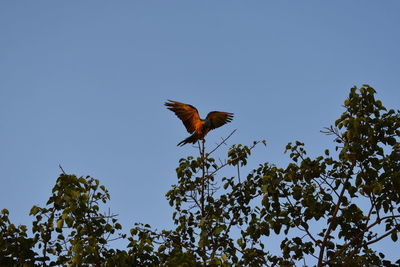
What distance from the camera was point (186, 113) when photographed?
8281 millimetres

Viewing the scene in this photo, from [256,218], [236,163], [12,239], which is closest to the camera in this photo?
[12,239]

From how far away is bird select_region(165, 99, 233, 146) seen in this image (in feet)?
26.8

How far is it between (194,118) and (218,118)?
416mm

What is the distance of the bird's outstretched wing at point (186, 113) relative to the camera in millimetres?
8227

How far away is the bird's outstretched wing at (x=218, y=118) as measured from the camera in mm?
8344

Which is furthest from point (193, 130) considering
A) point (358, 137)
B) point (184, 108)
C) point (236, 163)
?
point (358, 137)

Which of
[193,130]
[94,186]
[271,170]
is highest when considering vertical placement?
[193,130]

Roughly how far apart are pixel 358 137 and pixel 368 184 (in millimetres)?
534

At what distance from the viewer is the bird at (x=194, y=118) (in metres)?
8.17

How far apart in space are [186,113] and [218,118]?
56 cm

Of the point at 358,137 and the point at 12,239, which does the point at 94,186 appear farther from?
the point at 358,137

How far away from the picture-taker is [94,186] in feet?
16.4

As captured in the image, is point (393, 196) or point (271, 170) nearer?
point (393, 196)

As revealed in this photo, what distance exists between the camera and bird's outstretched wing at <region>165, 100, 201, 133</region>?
8.23m
